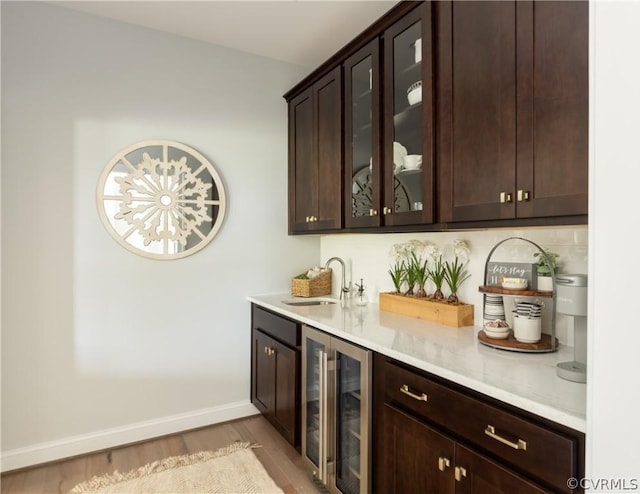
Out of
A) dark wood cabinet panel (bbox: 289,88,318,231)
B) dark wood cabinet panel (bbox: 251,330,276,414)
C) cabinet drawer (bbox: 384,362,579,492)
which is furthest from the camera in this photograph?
dark wood cabinet panel (bbox: 289,88,318,231)

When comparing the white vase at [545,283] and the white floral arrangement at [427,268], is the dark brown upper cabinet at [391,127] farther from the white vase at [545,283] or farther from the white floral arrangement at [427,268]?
the white vase at [545,283]

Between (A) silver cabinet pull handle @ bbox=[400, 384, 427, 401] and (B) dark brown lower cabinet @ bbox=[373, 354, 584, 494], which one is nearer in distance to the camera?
(B) dark brown lower cabinet @ bbox=[373, 354, 584, 494]

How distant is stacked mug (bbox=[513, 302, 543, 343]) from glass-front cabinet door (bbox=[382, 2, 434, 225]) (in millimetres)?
505

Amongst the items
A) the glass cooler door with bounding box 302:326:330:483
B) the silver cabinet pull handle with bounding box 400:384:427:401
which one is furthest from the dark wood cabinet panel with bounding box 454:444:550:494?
the glass cooler door with bounding box 302:326:330:483

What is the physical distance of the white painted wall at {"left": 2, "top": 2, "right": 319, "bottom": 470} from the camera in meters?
2.21

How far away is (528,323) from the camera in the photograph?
1.43m

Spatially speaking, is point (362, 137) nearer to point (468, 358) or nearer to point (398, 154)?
point (398, 154)

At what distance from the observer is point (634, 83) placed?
2.47 ft

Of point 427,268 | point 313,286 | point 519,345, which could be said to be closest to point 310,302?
point 313,286

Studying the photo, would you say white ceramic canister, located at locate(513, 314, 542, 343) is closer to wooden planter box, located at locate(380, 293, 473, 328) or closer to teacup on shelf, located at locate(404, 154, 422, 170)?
wooden planter box, located at locate(380, 293, 473, 328)

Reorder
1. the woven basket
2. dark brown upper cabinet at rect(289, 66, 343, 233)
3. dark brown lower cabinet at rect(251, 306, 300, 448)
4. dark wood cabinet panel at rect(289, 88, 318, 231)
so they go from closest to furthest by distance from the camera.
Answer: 1. dark brown lower cabinet at rect(251, 306, 300, 448)
2. dark brown upper cabinet at rect(289, 66, 343, 233)
3. dark wood cabinet panel at rect(289, 88, 318, 231)
4. the woven basket

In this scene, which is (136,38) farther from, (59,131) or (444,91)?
(444,91)

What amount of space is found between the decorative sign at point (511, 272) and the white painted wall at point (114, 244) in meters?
1.70

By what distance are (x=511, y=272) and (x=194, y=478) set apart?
194 centimetres
